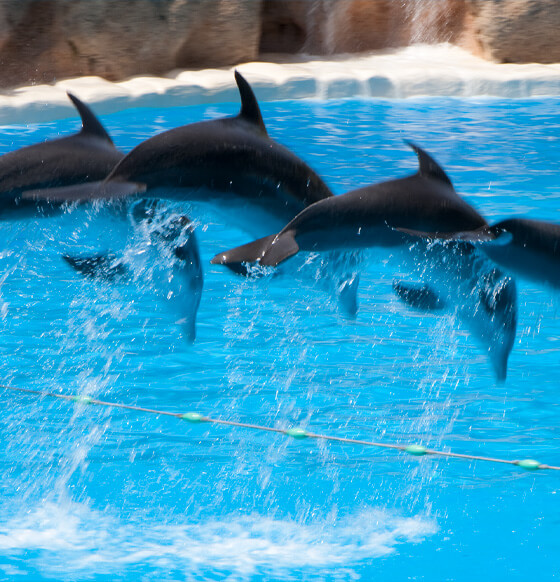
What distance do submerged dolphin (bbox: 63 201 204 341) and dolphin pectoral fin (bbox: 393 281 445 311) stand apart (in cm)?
116

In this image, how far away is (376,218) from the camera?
13.7 feet

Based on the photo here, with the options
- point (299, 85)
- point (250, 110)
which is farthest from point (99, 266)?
point (299, 85)

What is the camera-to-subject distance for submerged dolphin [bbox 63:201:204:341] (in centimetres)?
505

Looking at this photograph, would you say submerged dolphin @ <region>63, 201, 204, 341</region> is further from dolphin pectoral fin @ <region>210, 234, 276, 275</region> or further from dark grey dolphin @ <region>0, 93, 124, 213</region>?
dolphin pectoral fin @ <region>210, 234, 276, 275</region>

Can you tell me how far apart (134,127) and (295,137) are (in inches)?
103

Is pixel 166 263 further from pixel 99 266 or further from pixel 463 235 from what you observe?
pixel 463 235

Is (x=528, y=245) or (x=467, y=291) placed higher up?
(x=528, y=245)

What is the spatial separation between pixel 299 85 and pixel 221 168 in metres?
12.7

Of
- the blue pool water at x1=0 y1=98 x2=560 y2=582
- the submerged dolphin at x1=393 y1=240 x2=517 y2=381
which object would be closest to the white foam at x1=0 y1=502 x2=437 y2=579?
the blue pool water at x1=0 y1=98 x2=560 y2=582

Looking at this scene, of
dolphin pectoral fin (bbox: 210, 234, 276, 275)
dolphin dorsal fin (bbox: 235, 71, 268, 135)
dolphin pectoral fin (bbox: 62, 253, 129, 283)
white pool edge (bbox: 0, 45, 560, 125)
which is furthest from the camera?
white pool edge (bbox: 0, 45, 560, 125)

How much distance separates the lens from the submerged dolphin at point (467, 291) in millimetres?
4484

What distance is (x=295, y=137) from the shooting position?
14.2 metres

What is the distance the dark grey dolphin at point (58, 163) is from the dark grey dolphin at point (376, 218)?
98cm

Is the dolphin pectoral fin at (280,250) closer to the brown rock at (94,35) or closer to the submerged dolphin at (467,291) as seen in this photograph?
the submerged dolphin at (467,291)
